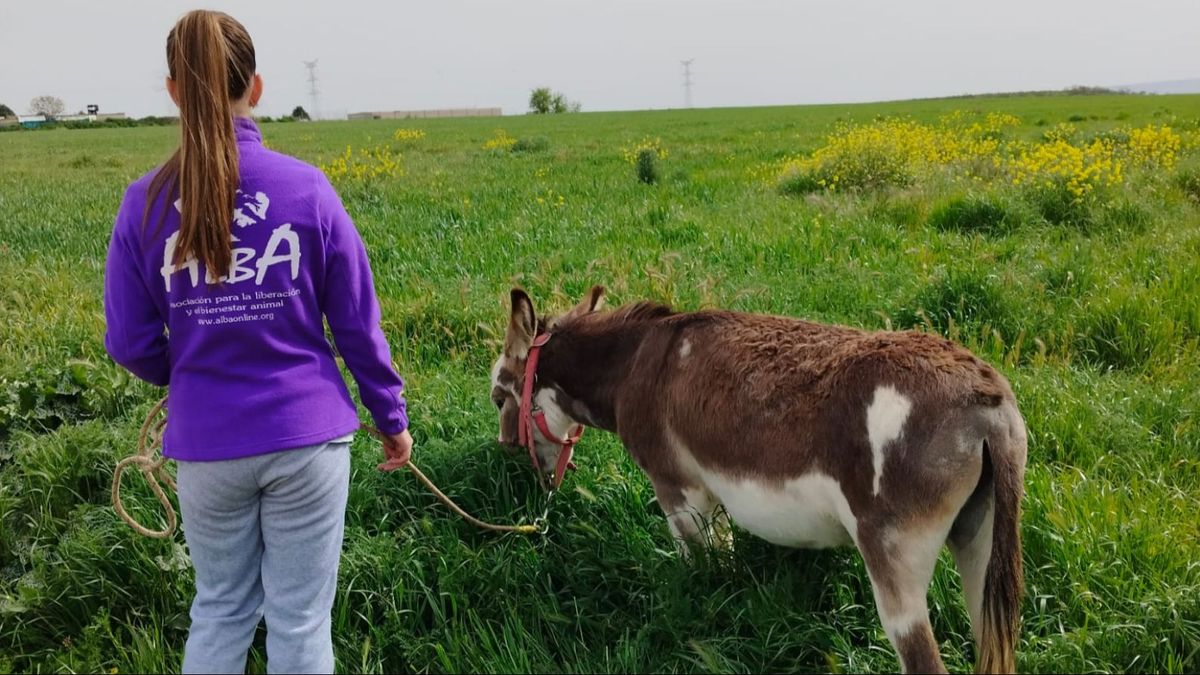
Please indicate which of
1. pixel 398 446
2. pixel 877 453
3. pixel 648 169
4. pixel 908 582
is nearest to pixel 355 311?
pixel 398 446

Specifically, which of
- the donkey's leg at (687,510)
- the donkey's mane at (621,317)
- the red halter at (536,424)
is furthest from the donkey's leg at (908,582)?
the red halter at (536,424)

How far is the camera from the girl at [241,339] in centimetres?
228

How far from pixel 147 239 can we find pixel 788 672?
2.58 metres

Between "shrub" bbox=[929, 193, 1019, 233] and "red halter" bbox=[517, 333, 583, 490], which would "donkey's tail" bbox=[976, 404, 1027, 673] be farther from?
"shrub" bbox=[929, 193, 1019, 233]

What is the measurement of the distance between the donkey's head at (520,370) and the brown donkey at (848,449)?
0.24 m

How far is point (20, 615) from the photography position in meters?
3.51

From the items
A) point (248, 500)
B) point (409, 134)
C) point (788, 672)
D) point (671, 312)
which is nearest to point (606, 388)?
point (671, 312)

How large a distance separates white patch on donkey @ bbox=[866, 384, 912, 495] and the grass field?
26.2 inches

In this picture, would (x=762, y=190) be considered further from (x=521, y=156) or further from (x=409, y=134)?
(x=409, y=134)

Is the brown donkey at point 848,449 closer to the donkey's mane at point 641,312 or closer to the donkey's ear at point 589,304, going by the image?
the donkey's mane at point 641,312

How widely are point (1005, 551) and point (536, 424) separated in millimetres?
2154

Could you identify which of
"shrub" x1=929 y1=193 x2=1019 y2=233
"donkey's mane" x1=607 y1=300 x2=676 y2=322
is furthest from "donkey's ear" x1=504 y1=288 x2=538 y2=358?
"shrub" x1=929 y1=193 x2=1019 y2=233

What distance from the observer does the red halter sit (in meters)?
3.72

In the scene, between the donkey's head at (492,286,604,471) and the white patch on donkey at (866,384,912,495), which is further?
the donkey's head at (492,286,604,471)
